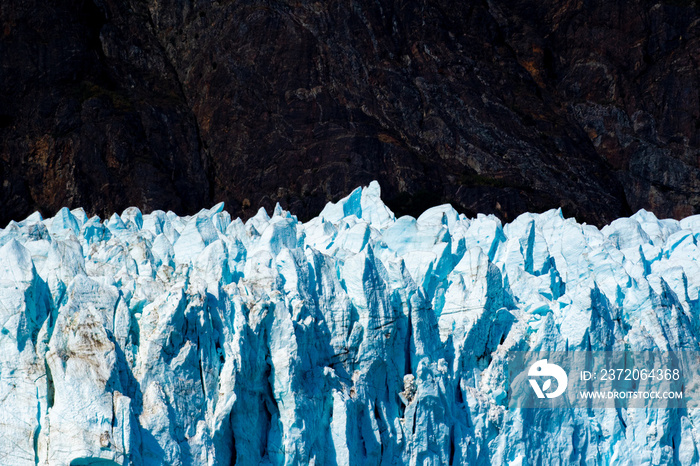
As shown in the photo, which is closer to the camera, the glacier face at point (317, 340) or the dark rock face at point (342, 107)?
the glacier face at point (317, 340)

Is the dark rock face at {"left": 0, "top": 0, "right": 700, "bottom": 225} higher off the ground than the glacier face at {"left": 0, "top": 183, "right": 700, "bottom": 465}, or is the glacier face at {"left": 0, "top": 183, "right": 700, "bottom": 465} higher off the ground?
the dark rock face at {"left": 0, "top": 0, "right": 700, "bottom": 225}

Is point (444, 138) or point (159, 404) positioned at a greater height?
point (444, 138)

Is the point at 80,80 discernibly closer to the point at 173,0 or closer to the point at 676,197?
the point at 173,0

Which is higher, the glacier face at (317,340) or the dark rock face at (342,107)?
the dark rock face at (342,107)

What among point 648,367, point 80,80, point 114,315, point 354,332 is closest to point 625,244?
point 648,367
